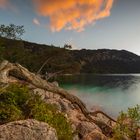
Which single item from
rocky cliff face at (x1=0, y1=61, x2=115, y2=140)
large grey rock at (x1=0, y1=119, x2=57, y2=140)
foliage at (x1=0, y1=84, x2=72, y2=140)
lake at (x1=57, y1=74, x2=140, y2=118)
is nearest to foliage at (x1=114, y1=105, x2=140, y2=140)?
rocky cliff face at (x1=0, y1=61, x2=115, y2=140)

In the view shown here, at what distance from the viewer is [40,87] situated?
23.8m

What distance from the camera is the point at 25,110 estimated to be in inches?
588

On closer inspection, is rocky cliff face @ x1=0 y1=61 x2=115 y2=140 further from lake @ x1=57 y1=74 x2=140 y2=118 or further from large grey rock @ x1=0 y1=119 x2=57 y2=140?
lake @ x1=57 y1=74 x2=140 y2=118

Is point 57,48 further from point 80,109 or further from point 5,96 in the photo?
point 5,96

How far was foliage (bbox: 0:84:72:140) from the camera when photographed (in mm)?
12969

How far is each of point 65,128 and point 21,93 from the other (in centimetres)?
363

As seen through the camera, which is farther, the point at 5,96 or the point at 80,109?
the point at 80,109

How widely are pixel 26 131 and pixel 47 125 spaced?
999 millimetres

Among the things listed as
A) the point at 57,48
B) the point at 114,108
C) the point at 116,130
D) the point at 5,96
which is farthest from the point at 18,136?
the point at 114,108

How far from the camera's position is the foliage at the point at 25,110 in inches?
511

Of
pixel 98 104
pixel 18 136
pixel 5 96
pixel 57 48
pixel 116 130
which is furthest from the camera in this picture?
pixel 98 104

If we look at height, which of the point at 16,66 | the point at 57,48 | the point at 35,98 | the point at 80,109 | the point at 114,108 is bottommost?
the point at 114,108

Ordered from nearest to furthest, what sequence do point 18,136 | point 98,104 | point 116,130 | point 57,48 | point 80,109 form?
point 18,136
point 116,130
point 80,109
point 57,48
point 98,104

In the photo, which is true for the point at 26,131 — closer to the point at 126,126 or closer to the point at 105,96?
the point at 126,126
